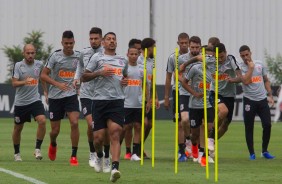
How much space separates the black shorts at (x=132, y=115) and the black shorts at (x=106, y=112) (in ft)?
16.1

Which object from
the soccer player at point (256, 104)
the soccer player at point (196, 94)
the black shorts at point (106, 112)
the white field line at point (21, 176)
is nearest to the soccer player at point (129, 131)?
the soccer player at point (196, 94)

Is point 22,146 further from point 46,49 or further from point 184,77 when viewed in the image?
point 46,49

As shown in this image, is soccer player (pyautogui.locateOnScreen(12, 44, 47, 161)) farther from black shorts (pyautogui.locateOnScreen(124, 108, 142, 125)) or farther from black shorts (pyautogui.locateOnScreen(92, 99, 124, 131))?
black shorts (pyautogui.locateOnScreen(92, 99, 124, 131))

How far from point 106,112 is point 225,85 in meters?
4.80

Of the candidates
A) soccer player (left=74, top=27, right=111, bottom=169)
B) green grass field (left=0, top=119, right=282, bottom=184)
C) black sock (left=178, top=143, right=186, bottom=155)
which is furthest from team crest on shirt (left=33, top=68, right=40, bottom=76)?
black sock (left=178, top=143, right=186, bottom=155)

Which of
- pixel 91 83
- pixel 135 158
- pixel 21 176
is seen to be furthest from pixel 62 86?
pixel 21 176

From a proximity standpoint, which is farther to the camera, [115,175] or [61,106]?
[61,106]

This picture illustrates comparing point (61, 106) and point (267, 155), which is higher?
point (61, 106)

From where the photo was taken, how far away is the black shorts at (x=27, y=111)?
20013 millimetres

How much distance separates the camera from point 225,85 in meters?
20.4

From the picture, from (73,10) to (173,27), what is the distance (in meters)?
5.15

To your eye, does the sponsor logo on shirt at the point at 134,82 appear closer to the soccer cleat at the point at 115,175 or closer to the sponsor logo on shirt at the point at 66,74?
the sponsor logo on shirt at the point at 66,74

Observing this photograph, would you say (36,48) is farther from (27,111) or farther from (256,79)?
(27,111)

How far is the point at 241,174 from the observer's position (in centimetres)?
1661
